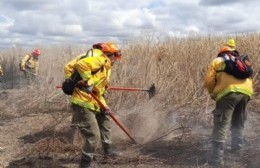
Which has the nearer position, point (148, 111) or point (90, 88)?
point (90, 88)

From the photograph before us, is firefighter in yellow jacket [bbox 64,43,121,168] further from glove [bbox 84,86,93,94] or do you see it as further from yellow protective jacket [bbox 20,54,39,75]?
yellow protective jacket [bbox 20,54,39,75]

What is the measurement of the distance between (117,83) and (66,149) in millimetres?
3106

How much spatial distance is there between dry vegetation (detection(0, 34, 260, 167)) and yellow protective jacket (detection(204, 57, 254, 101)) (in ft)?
3.33

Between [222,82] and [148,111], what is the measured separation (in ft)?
9.38

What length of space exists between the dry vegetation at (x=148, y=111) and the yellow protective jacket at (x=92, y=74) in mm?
1097

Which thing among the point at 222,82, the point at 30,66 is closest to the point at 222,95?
the point at 222,82

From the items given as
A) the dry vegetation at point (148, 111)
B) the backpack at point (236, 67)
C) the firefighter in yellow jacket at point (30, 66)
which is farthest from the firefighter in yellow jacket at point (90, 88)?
the firefighter in yellow jacket at point (30, 66)

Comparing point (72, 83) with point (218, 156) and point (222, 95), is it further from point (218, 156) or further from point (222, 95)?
point (218, 156)

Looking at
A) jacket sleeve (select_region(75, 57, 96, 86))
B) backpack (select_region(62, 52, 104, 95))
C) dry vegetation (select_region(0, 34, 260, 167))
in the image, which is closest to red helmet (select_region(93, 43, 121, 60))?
backpack (select_region(62, 52, 104, 95))

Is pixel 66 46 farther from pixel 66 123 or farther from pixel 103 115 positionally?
pixel 103 115

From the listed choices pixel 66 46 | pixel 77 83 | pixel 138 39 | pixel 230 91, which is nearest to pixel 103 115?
pixel 77 83

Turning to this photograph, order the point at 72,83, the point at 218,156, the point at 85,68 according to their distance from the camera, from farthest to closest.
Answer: the point at 218,156, the point at 72,83, the point at 85,68

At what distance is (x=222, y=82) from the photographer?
5863mm

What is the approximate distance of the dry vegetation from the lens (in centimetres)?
658
